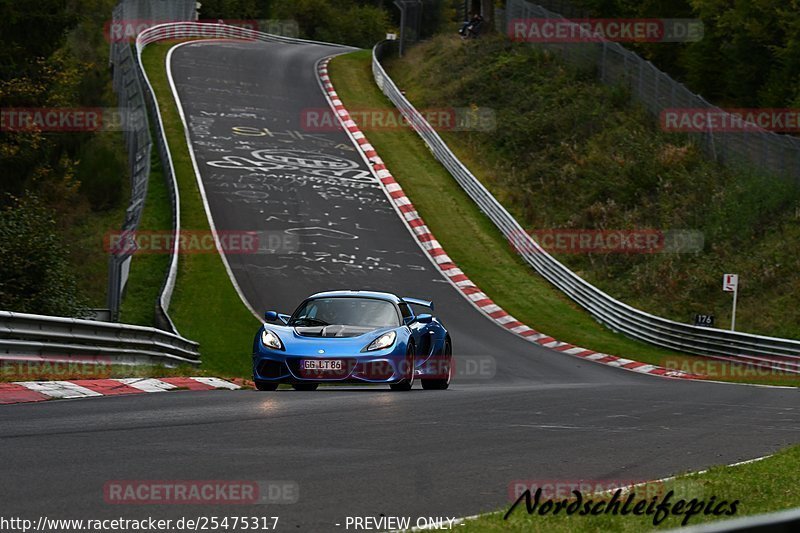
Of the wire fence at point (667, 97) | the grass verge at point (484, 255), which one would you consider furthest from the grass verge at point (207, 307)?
the wire fence at point (667, 97)

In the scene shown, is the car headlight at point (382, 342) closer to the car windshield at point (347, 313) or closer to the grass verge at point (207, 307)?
the car windshield at point (347, 313)

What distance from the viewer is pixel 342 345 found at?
13648mm

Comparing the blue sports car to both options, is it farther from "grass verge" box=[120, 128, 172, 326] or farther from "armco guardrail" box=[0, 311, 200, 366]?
"grass verge" box=[120, 128, 172, 326]

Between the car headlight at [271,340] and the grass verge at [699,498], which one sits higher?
the grass verge at [699,498]

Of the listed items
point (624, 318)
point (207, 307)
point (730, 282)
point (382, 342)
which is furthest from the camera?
point (624, 318)

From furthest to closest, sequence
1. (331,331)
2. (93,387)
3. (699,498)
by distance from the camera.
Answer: (331,331), (93,387), (699,498)

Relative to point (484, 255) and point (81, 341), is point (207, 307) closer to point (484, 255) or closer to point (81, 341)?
point (484, 255)

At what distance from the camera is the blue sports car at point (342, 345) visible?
13570 mm

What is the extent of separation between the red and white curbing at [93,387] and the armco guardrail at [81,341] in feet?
3.16

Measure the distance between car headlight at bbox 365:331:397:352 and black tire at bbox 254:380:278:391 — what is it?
1239 millimetres

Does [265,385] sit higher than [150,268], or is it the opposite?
[265,385]

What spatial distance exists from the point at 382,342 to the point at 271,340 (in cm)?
131

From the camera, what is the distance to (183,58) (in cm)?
5541

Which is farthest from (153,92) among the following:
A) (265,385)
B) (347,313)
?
(265,385)
